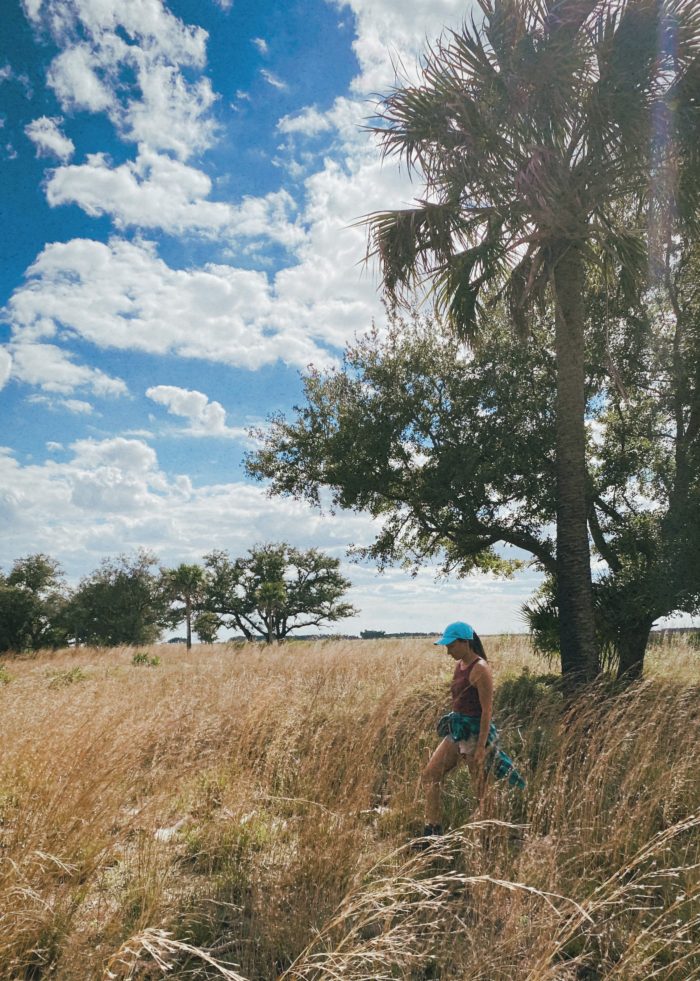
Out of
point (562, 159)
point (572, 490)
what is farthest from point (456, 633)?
point (562, 159)

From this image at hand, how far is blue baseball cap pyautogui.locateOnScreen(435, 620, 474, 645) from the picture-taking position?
5094 mm

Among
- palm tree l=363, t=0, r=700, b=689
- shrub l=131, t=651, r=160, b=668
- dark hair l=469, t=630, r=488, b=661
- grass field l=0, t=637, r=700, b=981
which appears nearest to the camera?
grass field l=0, t=637, r=700, b=981

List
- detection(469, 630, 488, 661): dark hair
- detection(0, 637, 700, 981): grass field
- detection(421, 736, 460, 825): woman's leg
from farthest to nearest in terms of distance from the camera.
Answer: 1. detection(469, 630, 488, 661): dark hair
2. detection(421, 736, 460, 825): woman's leg
3. detection(0, 637, 700, 981): grass field

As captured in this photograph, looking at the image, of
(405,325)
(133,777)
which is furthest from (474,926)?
(405,325)

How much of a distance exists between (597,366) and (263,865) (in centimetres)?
1147

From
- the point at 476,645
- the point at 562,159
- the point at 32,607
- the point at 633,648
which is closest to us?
the point at 476,645

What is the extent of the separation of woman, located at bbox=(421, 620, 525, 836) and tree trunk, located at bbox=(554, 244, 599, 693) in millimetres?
4957

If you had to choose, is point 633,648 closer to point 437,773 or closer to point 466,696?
point 466,696

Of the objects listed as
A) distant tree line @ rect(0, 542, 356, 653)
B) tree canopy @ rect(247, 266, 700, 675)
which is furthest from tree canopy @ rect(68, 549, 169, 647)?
tree canopy @ rect(247, 266, 700, 675)

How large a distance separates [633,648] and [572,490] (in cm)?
428

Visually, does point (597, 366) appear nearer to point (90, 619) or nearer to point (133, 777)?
point (133, 777)

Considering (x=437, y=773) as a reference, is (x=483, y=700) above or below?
above

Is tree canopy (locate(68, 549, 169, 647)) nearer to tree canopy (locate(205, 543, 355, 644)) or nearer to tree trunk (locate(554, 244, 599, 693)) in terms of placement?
tree canopy (locate(205, 543, 355, 644))

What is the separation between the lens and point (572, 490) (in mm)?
10078
